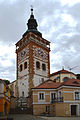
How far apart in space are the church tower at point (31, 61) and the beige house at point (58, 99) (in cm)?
772

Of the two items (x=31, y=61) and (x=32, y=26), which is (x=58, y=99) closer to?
(x=31, y=61)

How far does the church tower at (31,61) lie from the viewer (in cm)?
4616

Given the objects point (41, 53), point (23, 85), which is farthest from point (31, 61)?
point (23, 85)

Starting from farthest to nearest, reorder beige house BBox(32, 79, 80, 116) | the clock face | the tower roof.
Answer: the tower roof, the clock face, beige house BBox(32, 79, 80, 116)

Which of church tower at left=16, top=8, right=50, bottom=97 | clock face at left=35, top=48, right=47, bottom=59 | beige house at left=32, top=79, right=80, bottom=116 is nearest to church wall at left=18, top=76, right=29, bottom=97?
church tower at left=16, top=8, right=50, bottom=97

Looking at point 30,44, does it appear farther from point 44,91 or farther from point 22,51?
point 44,91

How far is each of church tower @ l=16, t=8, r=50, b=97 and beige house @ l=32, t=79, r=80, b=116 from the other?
25.3ft

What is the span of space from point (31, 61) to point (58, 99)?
14.1m

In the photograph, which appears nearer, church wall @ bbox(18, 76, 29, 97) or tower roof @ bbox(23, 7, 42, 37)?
church wall @ bbox(18, 76, 29, 97)

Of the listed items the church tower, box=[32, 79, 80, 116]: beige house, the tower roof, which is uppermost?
the tower roof

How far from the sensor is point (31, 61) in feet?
153

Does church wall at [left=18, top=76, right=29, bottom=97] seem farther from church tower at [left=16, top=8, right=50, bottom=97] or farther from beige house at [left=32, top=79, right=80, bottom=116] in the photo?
beige house at [left=32, top=79, right=80, bottom=116]

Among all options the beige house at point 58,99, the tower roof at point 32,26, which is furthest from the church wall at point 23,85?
the tower roof at point 32,26

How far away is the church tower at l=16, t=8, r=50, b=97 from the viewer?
151 ft
